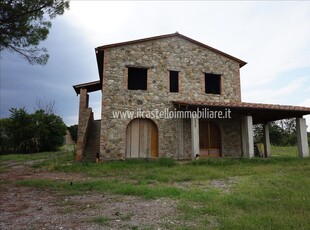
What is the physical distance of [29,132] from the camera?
20828 millimetres

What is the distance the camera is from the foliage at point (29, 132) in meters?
21.0

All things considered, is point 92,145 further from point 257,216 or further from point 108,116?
point 257,216

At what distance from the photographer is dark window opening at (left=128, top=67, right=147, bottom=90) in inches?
485

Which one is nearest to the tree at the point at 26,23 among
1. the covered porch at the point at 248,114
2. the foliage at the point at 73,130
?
the covered porch at the point at 248,114

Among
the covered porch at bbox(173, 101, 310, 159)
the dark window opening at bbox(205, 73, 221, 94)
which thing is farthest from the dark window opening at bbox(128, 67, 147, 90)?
the dark window opening at bbox(205, 73, 221, 94)

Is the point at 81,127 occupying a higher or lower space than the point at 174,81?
lower

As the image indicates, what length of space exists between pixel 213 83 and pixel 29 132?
639 inches

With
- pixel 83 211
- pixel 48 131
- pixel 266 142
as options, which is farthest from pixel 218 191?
pixel 48 131

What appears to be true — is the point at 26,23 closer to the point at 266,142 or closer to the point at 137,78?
the point at 137,78

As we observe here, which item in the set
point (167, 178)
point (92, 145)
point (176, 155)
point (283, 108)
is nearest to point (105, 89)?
point (92, 145)

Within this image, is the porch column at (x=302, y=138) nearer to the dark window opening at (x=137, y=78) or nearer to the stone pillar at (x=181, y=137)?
the stone pillar at (x=181, y=137)

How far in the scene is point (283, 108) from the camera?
1135 centimetres

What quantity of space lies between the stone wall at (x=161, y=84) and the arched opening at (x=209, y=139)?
0.42 meters

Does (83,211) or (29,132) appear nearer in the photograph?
(83,211)
